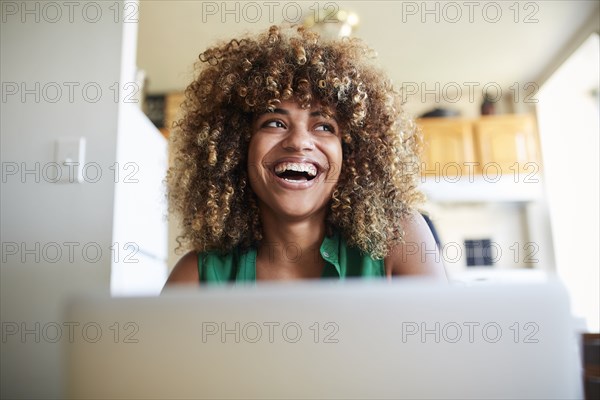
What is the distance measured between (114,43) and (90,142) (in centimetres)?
26

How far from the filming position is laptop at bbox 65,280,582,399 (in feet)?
1.42

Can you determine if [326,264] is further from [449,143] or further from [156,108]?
[449,143]

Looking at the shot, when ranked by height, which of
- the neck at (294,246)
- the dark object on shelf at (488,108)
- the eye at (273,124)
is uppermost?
the dark object on shelf at (488,108)

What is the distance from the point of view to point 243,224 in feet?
3.57

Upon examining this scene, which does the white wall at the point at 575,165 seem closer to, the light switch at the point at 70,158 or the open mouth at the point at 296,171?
the open mouth at the point at 296,171

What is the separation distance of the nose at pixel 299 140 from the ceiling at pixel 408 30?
0.40 metres

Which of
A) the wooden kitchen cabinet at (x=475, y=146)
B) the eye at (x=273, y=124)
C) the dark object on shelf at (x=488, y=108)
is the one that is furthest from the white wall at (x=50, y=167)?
the dark object on shelf at (x=488, y=108)

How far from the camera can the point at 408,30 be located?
1.32m

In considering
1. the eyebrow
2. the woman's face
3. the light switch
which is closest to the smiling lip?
the woman's face

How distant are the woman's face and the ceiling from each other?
14.0 inches

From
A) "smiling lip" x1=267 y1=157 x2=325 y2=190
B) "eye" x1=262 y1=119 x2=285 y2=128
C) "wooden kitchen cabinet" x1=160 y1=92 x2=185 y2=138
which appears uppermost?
"wooden kitchen cabinet" x1=160 y1=92 x2=185 y2=138

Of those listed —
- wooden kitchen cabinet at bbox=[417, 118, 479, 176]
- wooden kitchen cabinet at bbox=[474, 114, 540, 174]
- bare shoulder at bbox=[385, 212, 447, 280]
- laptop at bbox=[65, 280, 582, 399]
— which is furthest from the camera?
wooden kitchen cabinet at bbox=[417, 118, 479, 176]

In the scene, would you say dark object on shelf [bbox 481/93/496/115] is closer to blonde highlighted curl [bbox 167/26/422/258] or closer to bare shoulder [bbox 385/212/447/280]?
blonde highlighted curl [bbox 167/26/422/258]

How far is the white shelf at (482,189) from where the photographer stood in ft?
8.32
